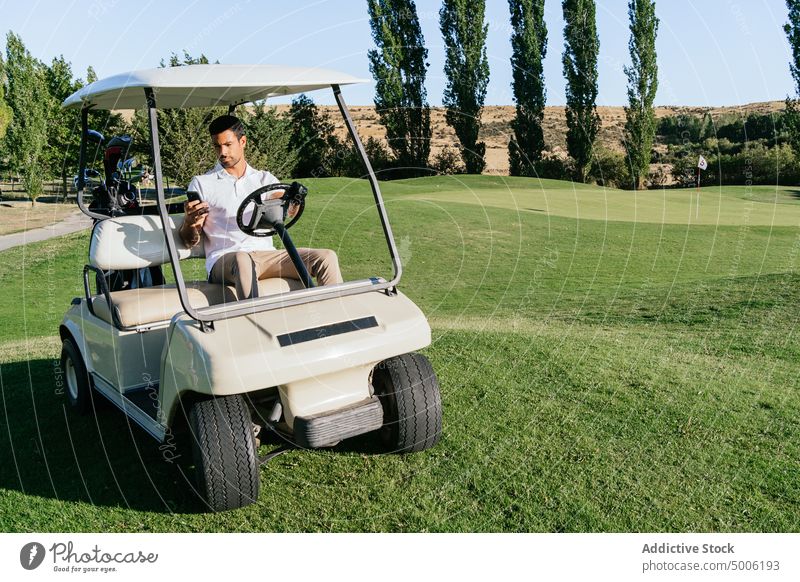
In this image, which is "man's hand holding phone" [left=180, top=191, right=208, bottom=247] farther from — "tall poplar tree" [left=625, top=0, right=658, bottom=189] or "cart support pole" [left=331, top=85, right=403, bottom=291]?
"tall poplar tree" [left=625, top=0, right=658, bottom=189]

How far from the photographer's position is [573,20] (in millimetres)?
25703

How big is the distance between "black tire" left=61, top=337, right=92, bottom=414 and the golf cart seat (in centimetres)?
41

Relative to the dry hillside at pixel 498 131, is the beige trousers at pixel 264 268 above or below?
below

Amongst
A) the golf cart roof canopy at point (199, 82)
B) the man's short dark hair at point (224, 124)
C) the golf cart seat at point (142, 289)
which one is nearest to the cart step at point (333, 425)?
the golf cart seat at point (142, 289)

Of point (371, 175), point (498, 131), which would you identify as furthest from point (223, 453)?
point (498, 131)

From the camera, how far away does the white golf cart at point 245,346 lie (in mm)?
3111

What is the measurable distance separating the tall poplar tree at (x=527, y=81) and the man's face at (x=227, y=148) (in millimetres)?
22966

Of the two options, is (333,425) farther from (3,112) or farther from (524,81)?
(524,81)

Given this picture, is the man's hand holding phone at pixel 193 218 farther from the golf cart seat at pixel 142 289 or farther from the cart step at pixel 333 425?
the cart step at pixel 333 425

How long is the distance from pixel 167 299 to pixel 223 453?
1.09 m

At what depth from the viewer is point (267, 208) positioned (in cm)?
368

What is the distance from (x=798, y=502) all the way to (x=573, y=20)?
24.9m

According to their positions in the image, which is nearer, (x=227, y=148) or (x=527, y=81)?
(x=227, y=148)

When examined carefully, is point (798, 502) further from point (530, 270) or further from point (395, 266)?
point (530, 270)
